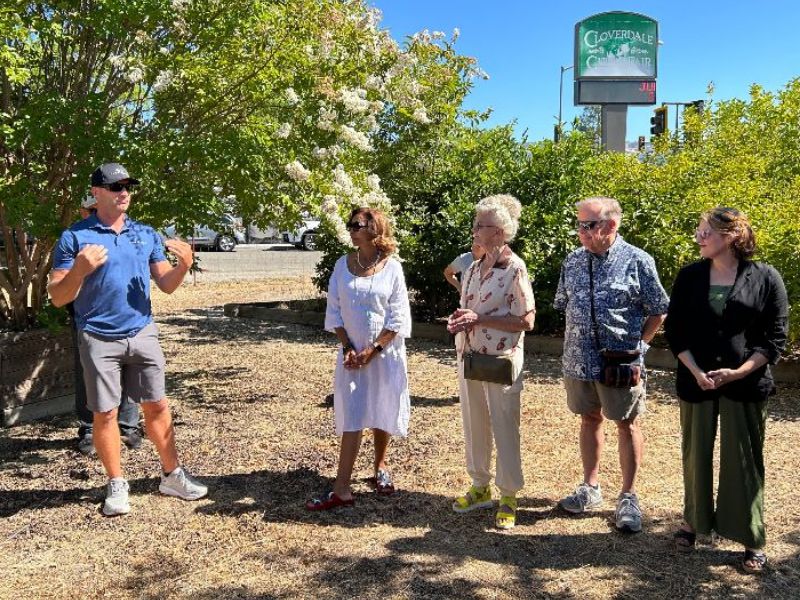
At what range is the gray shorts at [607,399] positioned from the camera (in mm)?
3975

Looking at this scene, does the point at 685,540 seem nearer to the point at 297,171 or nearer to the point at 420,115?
the point at 297,171

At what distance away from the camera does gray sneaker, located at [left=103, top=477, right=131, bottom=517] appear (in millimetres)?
4215

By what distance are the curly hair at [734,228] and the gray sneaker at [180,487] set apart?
3085 millimetres

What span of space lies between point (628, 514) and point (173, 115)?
461 centimetres

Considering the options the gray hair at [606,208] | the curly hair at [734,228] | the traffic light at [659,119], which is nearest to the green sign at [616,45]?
the traffic light at [659,119]

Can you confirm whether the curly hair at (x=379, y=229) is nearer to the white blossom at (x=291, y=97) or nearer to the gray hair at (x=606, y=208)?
the gray hair at (x=606, y=208)

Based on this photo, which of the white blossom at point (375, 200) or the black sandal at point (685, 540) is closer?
the black sandal at point (685, 540)

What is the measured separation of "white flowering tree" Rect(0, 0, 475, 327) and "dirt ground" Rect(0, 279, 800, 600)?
5.54 ft

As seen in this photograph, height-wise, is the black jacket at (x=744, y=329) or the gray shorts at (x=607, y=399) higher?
the black jacket at (x=744, y=329)

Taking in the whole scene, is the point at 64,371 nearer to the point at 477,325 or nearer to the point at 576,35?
the point at 477,325

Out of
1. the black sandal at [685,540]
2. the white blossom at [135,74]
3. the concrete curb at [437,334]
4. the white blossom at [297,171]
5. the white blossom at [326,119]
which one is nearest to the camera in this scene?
the black sandal at [685,540]

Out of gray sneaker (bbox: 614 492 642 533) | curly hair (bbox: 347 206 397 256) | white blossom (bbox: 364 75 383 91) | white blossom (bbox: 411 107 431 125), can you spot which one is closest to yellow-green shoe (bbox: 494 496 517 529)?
gray sneaker (bbox: 614 492 642 533)

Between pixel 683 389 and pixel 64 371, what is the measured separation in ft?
16.0

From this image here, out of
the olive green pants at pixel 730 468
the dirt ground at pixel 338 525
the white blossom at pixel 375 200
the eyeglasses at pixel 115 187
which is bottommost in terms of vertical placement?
the dirt ground at pixel 338 525
